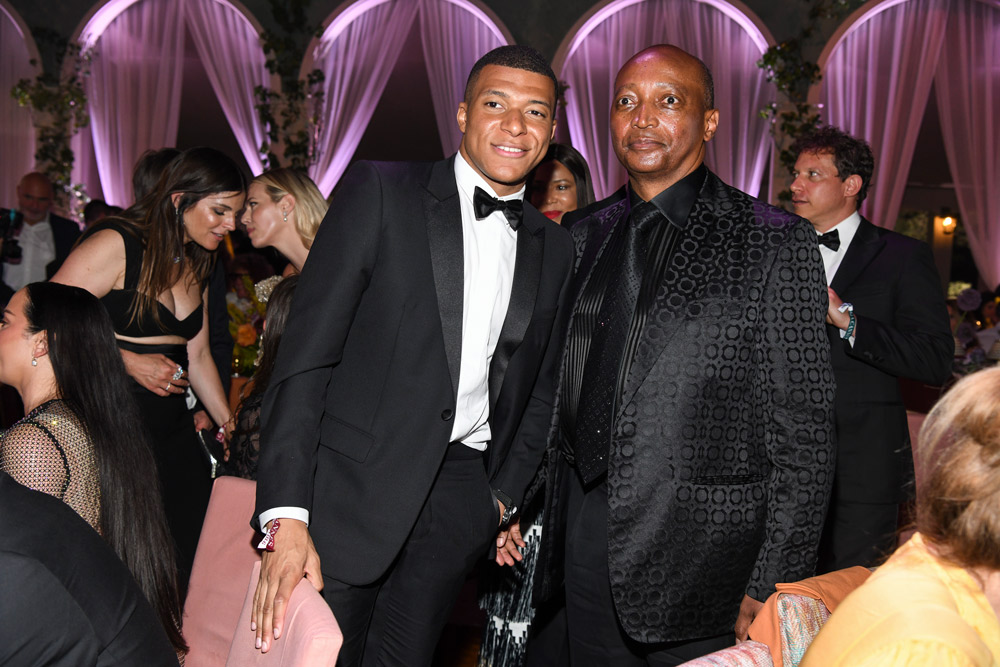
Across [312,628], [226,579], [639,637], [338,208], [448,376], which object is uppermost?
[338,208]

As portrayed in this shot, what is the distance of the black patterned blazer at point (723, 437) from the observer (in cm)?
178

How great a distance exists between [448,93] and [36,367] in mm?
7553

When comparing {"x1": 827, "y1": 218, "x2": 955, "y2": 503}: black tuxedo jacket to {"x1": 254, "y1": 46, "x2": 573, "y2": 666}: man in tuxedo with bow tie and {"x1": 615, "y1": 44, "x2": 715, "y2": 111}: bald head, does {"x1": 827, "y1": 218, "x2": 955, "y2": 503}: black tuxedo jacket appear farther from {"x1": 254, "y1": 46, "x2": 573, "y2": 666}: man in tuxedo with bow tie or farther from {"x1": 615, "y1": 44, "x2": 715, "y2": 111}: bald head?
{"x1": 254, "y1": 46, "x2": 573, "y2": 666}: man in tuxedo with bow tie

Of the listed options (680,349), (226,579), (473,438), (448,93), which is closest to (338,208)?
(473,438)

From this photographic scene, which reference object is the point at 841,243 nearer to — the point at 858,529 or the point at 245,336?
the point at 858,529

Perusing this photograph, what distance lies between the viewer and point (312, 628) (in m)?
1.32

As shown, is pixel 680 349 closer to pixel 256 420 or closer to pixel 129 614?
pixel 129 614

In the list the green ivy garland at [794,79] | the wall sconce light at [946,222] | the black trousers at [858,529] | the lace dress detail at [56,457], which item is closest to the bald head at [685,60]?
the lace dress detail at [56,457]

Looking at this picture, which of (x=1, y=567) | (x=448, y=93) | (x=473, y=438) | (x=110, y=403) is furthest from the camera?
(x=448, y=93)

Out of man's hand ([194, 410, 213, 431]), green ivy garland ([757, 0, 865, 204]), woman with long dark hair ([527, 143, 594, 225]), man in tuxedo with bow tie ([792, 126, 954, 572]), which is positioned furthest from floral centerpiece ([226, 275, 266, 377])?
green ivy garland ([757, 0, 865, 204])

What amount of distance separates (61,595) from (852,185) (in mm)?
2966

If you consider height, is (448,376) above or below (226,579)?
above

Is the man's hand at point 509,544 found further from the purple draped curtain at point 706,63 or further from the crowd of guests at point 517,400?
the purple draped curtain at point 706,63

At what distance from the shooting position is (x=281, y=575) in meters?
1.55
